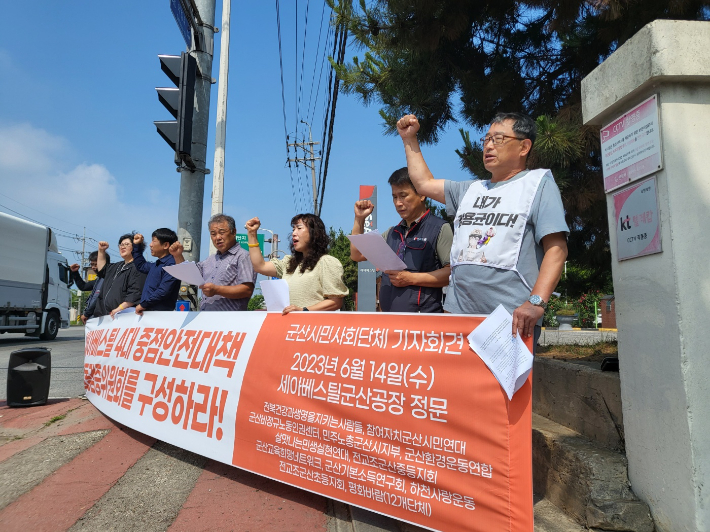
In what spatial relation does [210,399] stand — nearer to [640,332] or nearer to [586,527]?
[586,527]

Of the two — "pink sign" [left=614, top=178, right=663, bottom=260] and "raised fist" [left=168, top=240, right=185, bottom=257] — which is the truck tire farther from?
"pink sign" [left=614, top=178, right=663, bottom=260]

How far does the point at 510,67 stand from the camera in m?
4.80

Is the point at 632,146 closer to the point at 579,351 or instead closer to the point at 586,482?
the point at 586,482

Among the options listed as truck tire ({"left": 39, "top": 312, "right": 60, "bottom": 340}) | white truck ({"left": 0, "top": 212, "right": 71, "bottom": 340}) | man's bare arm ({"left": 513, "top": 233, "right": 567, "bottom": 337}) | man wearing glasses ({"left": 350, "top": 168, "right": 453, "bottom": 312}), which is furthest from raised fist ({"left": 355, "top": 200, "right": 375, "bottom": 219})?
truck tire ({"left": 39, "top": 312, "right": 60, "bottom": 340})

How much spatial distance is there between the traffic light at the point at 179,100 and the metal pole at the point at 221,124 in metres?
4.38

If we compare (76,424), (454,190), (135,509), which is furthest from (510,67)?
(76,424)

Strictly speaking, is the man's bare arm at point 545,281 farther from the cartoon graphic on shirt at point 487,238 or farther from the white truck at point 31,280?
the white truck at point 31,280

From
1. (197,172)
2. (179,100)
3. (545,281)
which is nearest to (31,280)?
(197,172)

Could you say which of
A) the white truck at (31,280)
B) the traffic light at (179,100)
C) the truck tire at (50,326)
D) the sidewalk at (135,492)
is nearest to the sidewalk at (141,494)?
the sidewalk at (135,492)

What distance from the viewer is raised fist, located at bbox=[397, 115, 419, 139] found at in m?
2.69

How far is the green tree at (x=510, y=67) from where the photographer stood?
12.4 ft

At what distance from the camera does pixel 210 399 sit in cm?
322

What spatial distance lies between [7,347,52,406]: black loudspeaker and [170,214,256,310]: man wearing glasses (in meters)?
2.51

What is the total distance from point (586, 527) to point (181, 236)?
483cm
